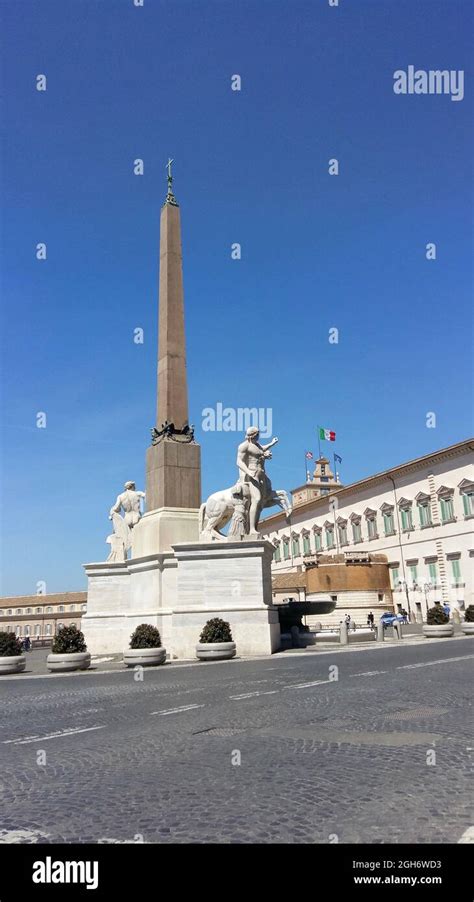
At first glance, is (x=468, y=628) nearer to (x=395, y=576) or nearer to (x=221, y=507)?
(x=221, y=507)

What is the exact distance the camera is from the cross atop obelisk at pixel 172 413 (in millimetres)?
20578

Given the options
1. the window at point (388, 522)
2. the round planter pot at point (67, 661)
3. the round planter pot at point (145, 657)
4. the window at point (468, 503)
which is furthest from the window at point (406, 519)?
the round planter pot at point (67, 661)

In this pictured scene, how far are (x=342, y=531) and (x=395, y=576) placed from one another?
33.8 feet

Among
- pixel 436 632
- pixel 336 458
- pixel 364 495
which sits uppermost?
pixel 336 458

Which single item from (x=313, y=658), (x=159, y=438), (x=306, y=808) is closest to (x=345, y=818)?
(x=306, y=808)

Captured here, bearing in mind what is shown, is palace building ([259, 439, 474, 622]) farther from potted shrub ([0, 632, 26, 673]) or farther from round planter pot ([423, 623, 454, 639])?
potted shrub ([0, 632, 26, 673])

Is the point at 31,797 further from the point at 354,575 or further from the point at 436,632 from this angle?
the point at 354,575

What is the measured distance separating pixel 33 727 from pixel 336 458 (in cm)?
7892

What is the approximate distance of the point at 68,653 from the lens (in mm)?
16375

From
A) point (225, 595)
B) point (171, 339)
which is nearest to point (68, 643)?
point (225, 595)

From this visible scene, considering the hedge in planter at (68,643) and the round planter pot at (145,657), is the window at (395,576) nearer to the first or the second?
the round planter pot at (145,657)

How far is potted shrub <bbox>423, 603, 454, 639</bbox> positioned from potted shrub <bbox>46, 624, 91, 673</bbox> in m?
13.7

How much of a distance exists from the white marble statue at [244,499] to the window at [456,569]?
111 feet
